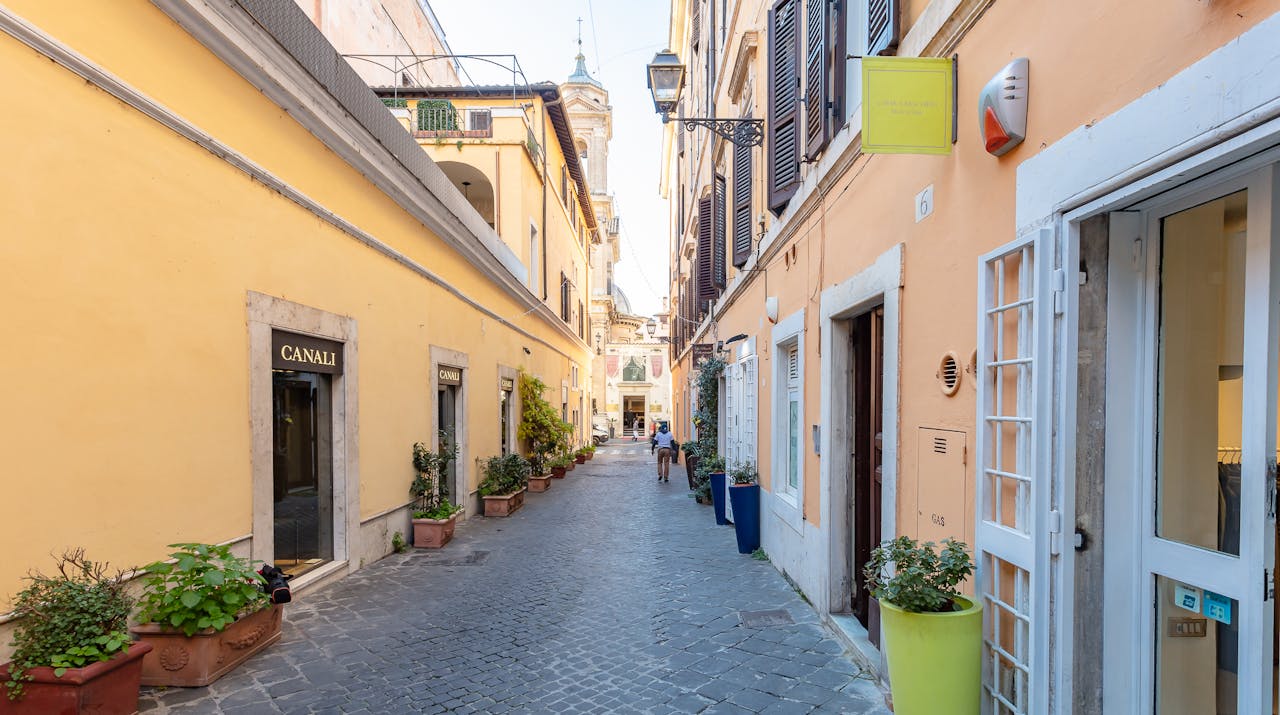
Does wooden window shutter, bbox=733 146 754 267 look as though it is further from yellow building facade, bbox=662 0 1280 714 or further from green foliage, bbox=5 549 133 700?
green foliage, bbox=5 549 133 700

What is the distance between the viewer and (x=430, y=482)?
8.32 meters

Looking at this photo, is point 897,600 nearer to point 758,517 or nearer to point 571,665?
point 571,665

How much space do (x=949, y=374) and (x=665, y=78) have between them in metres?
5.90

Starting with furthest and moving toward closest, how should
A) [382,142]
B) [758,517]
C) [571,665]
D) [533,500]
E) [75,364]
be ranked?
[533,500] < [758,517] < [382,142] < [571,665] < [75,364]

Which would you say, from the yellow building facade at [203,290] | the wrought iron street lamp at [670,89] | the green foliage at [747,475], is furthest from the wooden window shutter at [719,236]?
the yellow building facade at [203,290]

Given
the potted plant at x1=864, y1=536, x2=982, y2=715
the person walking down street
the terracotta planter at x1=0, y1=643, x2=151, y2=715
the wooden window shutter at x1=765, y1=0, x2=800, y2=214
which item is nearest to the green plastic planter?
the potted plant at x1=864, y1=536, x2=982, y2=715

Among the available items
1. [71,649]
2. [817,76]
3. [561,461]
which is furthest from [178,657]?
[561,461]

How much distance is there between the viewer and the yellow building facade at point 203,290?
3.35 m

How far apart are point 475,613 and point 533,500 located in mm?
7080

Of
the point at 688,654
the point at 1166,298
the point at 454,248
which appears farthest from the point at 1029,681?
the point at 454,248

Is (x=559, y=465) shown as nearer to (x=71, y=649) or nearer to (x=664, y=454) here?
(x=664, y=454)

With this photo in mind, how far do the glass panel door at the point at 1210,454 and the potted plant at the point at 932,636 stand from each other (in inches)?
23.5

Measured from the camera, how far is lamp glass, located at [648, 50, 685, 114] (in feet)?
26.0

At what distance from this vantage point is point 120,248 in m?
3.83
